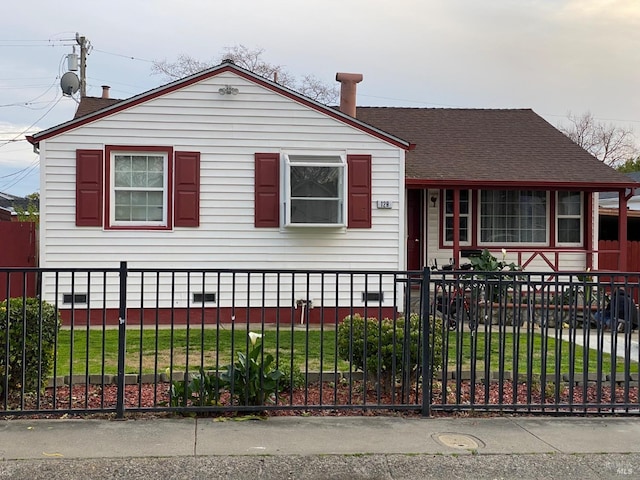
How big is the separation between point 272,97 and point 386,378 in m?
6.79

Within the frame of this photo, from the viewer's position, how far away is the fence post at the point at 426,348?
5172 millimetres

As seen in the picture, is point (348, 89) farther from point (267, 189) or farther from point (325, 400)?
point (325, 400)

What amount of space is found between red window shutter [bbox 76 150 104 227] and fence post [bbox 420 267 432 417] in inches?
285

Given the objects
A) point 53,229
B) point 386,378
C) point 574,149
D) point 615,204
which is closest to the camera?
point 386,378

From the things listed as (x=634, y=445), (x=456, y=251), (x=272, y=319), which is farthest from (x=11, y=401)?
(x=456, y=251)

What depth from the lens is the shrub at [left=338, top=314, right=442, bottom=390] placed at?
211 inches

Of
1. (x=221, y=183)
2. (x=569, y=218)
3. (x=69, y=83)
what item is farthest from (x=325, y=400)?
(x=69, y=83)

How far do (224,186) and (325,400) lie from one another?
6060 mm

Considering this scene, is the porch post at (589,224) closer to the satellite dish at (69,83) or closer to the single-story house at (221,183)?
the single-story house at (221,183)

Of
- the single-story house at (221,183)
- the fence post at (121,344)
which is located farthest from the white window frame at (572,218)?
the fence post at (121,344)

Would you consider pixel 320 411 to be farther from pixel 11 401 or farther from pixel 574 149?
pixel 574 149

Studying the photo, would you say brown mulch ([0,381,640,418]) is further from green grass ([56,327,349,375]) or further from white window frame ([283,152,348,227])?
white window frame ([283,152,348,227])

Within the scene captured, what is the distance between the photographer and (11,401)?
5332mm

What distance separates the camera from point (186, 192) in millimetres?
10742
